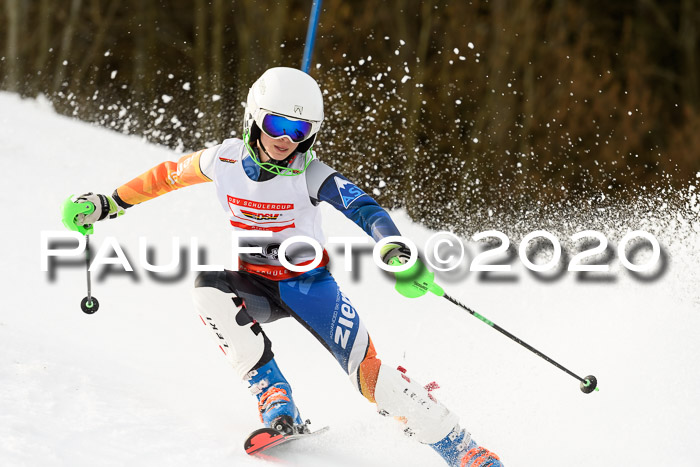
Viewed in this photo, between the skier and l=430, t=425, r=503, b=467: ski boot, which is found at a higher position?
the skier

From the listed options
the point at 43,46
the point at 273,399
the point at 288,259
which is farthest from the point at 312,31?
the point at 43,46

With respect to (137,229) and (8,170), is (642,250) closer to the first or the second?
(137,229)

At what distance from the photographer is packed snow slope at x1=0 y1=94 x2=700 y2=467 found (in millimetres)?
3322

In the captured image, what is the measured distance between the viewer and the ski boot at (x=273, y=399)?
346 cm

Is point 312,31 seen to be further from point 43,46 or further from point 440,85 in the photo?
point 43,46

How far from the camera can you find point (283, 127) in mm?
3385

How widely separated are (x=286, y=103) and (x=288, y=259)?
27.0 inches

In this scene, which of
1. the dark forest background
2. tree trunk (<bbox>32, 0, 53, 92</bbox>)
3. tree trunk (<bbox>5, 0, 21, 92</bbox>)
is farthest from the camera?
tree trunk (<bbox>32, 0, 53, 92</bbox>)

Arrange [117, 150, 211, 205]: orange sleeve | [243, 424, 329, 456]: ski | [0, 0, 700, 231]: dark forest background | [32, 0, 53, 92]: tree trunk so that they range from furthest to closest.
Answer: [32, 0, 53, 92]: tree trunk, [0, 0, 700, 231]: dark forest background, [117, 150, 211, 205]: orange sleeve, [243, 424, 329, 456]: ski

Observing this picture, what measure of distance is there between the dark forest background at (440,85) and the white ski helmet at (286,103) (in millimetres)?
9185

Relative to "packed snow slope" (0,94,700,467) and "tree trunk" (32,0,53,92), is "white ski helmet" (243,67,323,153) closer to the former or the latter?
"packed snow slope" (0,94,700,467)

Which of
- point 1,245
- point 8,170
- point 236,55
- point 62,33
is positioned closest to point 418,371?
point 1,245

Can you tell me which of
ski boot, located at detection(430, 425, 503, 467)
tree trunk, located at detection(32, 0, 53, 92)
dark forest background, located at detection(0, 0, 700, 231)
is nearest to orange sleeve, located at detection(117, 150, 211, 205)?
ski boot, located at detection(430, 425, 503, 467)

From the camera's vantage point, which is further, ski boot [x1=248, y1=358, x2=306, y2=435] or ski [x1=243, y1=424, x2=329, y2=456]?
ski boot [x1=248, y1=358, x2=306, y2=435]
